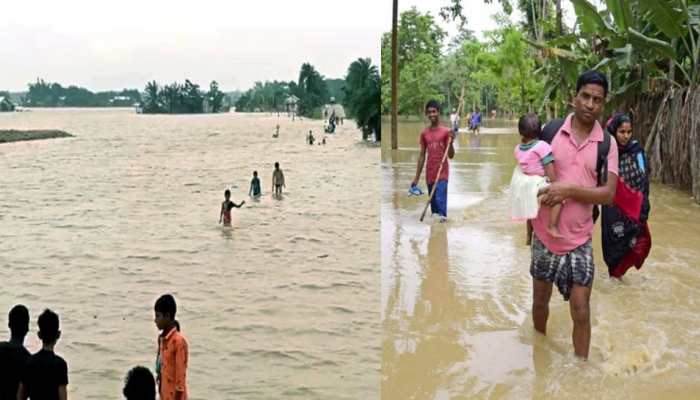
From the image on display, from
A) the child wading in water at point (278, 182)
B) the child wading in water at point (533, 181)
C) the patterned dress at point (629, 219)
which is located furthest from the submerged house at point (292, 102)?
the child wading in water at point (533, 181)

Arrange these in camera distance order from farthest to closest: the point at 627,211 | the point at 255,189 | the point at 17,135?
1. the point at 255,189
2. the point at 17,135
3. the point at 627,211

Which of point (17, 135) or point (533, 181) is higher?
point (533, 181)

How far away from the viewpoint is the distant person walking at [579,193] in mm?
3361

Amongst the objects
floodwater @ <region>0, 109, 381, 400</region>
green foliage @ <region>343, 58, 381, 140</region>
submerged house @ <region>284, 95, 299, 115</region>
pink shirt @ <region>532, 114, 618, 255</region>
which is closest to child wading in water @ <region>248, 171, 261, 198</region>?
floodwater @ <region>0, 109, 381, 400</region>

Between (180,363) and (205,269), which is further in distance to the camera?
(205,269)

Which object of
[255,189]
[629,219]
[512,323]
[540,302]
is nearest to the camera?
[540,302]

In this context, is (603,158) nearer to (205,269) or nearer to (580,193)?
(580,193)

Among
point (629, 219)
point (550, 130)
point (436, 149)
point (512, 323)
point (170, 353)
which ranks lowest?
point (512, 323)

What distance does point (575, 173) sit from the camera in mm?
3418

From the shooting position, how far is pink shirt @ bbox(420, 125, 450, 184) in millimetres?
7258

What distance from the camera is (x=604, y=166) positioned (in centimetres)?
341

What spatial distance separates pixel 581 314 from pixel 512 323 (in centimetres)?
86

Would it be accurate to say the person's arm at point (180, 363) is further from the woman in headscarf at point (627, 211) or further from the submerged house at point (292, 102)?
the submerged house at point (292, 102)

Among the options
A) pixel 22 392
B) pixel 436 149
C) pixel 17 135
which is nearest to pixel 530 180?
pixel 22 392
